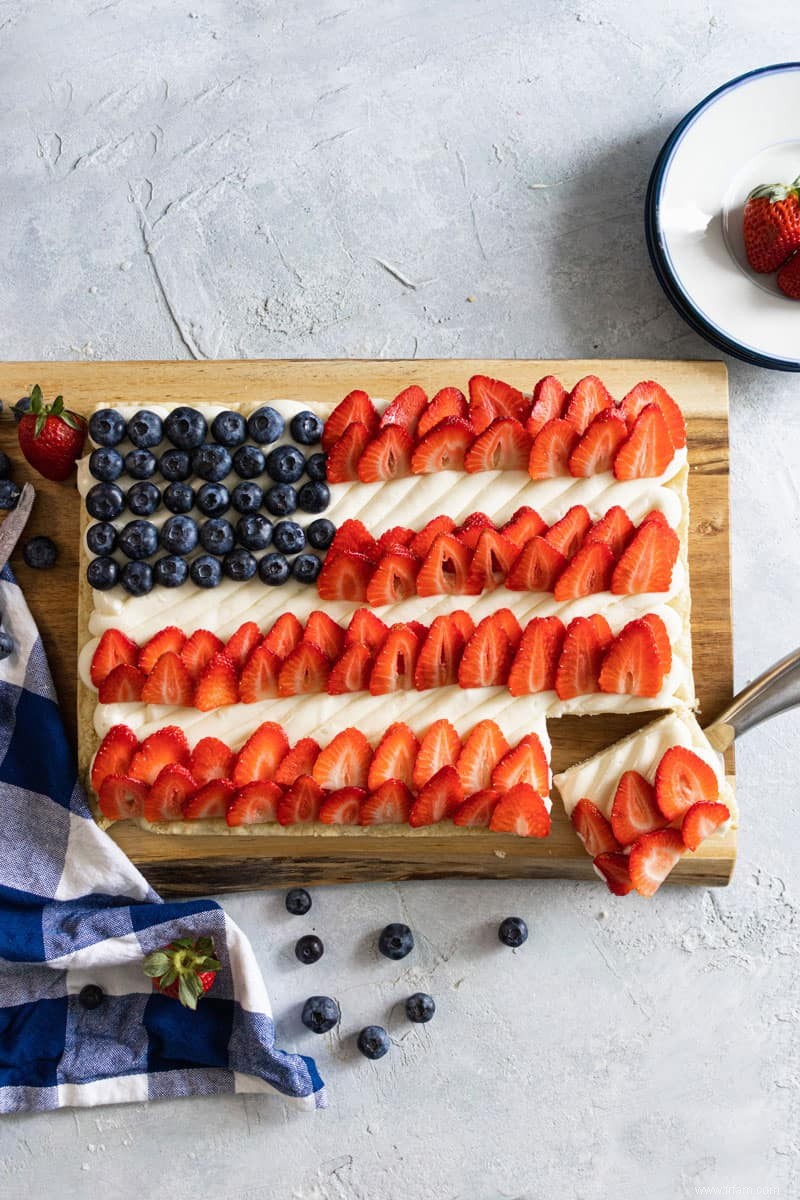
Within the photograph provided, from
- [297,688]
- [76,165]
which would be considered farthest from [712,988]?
[76,165]

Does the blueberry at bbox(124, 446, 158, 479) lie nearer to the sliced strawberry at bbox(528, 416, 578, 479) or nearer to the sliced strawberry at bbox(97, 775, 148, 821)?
the sliced strawberry at bbox(97, 775, 148, 821)

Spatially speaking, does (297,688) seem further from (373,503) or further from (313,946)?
(313,946)

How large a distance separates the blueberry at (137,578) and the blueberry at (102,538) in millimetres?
74

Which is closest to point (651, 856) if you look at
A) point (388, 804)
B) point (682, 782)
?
point (682, 782)

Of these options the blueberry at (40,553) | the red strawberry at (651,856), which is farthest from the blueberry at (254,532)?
the red strawberry at (651,856)

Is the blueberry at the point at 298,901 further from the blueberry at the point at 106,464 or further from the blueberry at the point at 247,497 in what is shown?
the blueberry at the point at 106,464

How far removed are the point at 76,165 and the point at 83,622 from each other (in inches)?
54.7

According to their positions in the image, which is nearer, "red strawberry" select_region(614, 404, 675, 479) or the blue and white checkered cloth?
"red strawberry" select_region(614, 404, 675, 479)

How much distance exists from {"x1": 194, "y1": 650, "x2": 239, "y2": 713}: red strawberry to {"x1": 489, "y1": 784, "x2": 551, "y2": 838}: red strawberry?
74cm

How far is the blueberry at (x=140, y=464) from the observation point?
2842mm

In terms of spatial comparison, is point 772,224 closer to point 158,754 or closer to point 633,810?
point 633,810

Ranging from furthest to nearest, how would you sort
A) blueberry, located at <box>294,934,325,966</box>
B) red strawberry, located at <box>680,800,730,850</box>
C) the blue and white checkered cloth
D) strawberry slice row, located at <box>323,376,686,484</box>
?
blueberry, located at <box>294,934,325,966</box>, the blue and white checkered cloth, strawberry slice row, located at <box>323,376,686,484</box>, red strawberry, located at <box>680,800,730,850</box>

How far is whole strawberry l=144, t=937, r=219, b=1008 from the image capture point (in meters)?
2.88

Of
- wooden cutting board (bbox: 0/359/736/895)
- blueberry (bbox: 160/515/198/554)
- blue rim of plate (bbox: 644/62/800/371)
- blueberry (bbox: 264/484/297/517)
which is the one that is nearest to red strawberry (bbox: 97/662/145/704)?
wooden cutting board (bbox: 0/359/736/895)
